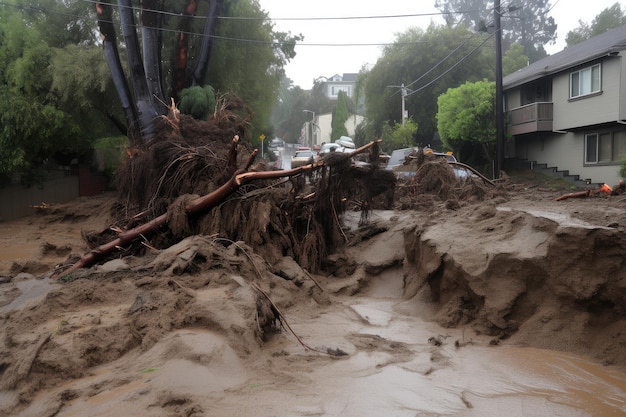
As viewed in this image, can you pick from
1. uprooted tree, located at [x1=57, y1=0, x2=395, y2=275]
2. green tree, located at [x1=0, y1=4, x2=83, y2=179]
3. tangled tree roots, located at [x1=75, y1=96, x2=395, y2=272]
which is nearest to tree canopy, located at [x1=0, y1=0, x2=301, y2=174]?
green tree, located at [x1=0, y1=4, x2=83, y2=179]

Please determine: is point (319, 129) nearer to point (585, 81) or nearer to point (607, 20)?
point (607, 20)

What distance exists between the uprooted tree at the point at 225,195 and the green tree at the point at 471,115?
19.8 meters

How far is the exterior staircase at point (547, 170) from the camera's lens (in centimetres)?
2519

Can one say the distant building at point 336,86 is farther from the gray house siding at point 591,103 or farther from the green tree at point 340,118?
the gray house siding at point 591,103

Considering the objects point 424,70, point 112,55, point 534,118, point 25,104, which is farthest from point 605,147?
point 25,104

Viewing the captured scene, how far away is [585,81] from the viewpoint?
25328mm

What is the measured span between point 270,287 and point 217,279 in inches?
47.8

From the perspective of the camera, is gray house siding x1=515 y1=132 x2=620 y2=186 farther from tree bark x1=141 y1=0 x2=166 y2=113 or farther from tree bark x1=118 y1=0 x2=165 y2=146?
tree bark x1=118 y1=0 x2=165 y2=146

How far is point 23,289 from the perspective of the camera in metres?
7.14

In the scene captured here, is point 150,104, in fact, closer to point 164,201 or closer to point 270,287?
point 164,201

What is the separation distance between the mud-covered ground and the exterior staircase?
1766 cm

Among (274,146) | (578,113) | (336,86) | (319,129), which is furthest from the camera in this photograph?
(336,86)

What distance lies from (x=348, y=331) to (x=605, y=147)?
21574 millimetres

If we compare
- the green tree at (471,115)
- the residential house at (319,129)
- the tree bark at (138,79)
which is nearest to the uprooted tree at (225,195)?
the tree bark at (138,79)
